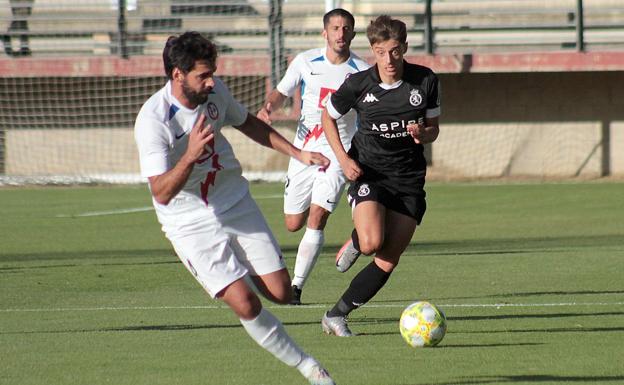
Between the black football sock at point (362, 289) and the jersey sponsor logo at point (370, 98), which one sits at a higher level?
the jersey sponsor logo at point (370, 98)

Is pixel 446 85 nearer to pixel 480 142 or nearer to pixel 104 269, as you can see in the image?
pixel 480 142

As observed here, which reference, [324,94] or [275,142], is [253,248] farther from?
[324,94]

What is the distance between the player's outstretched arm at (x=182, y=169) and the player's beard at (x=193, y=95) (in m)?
0.21

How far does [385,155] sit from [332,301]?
2067 mm

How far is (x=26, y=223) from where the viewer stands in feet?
59.2

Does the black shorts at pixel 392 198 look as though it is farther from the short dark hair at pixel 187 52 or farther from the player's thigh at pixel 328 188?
the short dark hair at pixel 187 52

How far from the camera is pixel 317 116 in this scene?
10.4m

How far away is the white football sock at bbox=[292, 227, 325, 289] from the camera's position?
9570 millimetres

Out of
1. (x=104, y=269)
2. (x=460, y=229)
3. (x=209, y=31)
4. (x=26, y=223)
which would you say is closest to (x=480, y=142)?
(x=209, y=31)

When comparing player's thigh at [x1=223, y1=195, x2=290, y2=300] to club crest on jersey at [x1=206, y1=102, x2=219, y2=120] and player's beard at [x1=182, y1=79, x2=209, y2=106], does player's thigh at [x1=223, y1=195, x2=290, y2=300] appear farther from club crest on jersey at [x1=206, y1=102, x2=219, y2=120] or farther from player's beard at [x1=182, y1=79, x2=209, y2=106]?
player's beard at [x1=182, y1=79, x2=209, y2=106]

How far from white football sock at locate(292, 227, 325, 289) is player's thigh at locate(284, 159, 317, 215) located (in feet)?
1.78

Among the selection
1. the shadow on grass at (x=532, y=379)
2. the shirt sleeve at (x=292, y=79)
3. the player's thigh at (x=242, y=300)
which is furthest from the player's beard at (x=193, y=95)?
the shirt sleeve at (x=292, y=79)

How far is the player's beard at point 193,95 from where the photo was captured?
606 centimetres

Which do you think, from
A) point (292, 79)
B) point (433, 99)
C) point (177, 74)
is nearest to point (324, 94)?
point (292, 79)
